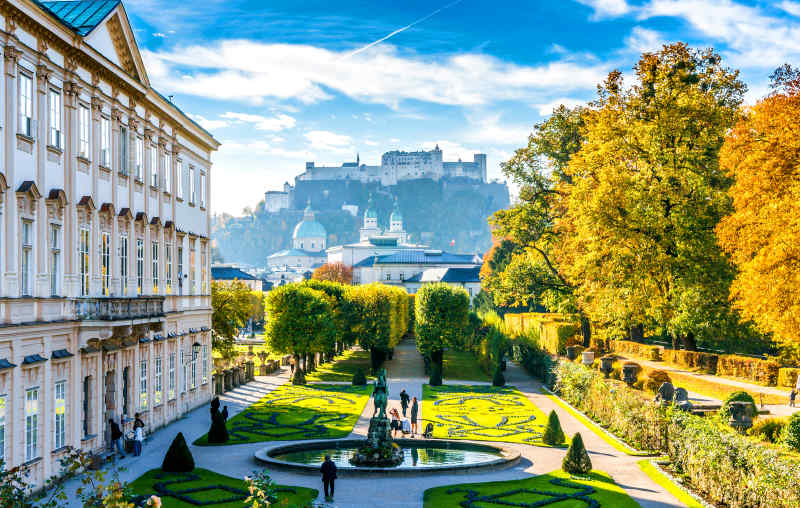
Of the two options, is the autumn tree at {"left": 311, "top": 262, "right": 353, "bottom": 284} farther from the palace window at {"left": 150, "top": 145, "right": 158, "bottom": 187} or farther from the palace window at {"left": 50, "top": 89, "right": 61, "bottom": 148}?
the palace window at {"left": 50, "top": 89, "right": 61, "bottom": 148}

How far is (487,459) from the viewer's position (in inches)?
1088

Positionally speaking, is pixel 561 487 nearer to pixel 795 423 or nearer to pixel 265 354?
pixel 795 423

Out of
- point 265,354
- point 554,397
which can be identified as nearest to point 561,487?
point 554,397

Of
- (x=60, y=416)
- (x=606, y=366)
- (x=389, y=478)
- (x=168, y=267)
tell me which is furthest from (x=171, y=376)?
(x=606, y=366)

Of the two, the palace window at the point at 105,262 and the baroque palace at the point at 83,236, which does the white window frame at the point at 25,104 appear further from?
the palace window at the point at 105,262

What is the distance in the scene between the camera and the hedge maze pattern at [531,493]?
Answer: 21406mm

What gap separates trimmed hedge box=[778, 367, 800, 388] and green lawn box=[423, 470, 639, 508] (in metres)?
13.4

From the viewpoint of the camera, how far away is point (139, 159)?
106ft

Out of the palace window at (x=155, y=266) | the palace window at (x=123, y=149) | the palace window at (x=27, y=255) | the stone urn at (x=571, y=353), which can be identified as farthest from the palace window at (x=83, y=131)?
the stone urn at (x=571, y=353)

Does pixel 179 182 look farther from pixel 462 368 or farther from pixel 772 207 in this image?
pixel 462 368

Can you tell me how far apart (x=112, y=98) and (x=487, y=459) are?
1850 cm

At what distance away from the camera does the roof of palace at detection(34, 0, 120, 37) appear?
88.0 feet

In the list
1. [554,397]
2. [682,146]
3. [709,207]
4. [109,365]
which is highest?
[682,146]

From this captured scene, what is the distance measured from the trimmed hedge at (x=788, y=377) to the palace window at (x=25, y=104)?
2981 cm
